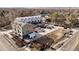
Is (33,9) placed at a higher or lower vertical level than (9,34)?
higher

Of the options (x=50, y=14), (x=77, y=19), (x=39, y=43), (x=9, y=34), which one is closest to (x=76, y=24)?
(x=77, y=19)

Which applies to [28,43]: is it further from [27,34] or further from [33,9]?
[33,9]

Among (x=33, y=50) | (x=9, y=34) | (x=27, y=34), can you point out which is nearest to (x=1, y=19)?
(x=9, y=34)

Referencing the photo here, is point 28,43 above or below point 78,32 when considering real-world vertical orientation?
below

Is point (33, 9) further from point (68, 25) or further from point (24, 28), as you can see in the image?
point (68, 25)
